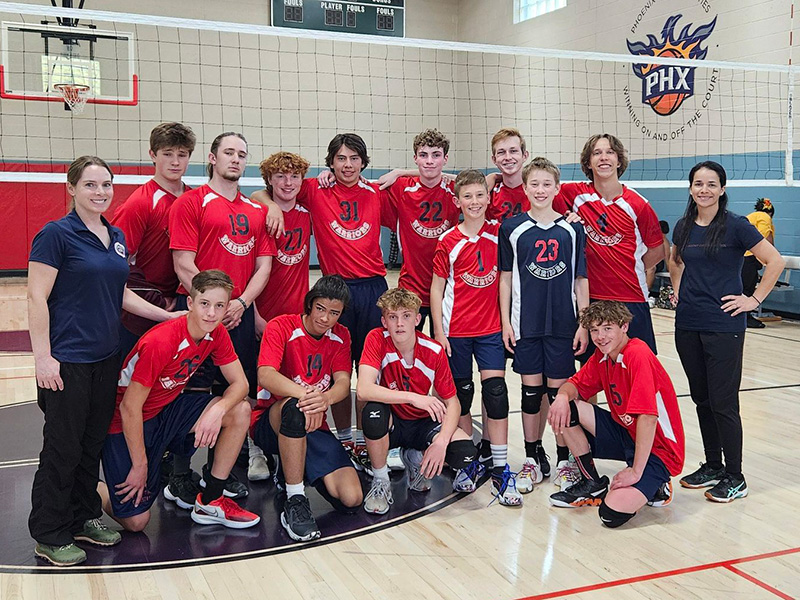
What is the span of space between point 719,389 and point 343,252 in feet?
6.82

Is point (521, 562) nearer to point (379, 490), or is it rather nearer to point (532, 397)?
point (379, 490)

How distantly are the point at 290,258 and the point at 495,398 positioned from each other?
1.37 meters

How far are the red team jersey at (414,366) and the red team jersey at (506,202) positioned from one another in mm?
944

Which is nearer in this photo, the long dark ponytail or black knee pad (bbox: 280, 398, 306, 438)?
black knee pad (bbox: 280, 398, 306, 438)

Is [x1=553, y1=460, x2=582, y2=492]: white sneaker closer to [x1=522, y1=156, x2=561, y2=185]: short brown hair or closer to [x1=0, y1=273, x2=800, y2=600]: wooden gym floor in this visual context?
[x1=0, y1=273, x2=800, y2=600]: wooden gym floor

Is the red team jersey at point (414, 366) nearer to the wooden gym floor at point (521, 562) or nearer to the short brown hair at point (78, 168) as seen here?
the wooden gym floor at point (521, 562)

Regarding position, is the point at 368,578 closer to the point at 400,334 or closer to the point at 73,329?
the point at 400,334

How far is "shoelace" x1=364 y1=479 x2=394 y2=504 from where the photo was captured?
→ 378 centimetres

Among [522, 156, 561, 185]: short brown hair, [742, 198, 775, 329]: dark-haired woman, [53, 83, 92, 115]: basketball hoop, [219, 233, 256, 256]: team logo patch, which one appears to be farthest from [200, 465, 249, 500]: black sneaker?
[53, 83, 92, 115]: basketball hoop

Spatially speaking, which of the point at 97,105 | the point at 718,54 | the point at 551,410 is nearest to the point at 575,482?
the point at 551,410

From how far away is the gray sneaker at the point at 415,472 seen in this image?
401cm

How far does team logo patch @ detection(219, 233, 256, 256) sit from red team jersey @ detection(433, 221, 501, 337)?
3.20ft

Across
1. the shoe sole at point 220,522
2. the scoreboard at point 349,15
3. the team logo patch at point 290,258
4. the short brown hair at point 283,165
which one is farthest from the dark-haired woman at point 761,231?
the shoe sole at point 220,522

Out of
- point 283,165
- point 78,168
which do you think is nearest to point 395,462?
point 283,165
